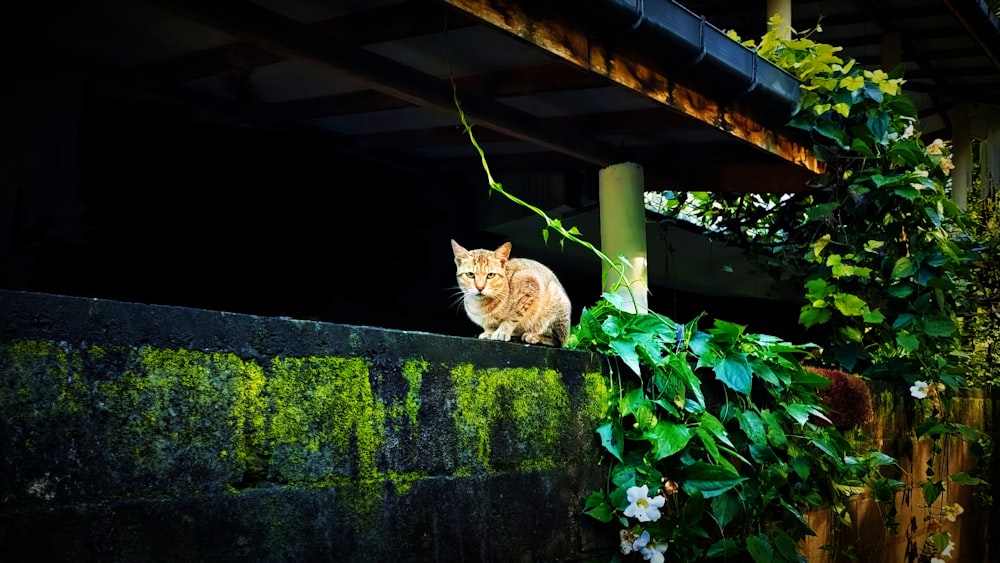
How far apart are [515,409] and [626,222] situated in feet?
8.61

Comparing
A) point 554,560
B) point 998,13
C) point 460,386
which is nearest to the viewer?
point 460,386

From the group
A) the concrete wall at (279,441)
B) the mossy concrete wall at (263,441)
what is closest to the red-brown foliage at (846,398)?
the concrete wall at (279,441)

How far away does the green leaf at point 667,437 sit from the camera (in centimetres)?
288

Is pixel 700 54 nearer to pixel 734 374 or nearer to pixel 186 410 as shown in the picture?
pixel 734 374

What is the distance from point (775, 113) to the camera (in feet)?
16.0

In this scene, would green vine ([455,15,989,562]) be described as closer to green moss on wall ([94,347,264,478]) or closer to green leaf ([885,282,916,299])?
green leaf ([885,282,916,299])

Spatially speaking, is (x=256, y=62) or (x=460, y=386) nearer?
(x=460, y=386)

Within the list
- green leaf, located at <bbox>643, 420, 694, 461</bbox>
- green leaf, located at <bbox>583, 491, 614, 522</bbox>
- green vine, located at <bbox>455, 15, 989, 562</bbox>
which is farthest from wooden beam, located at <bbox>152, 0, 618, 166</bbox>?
green leaf, located at <bbox>583, 491, 614, 522</bbox>

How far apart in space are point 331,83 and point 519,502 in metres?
2.57

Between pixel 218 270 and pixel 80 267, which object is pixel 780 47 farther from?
pixel 80 267

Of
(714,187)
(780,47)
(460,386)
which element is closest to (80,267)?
(460,386)

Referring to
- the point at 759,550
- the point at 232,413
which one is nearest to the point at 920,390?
the point at 759,550

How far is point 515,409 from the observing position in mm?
2596

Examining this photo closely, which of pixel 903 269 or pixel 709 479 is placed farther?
pixel 903 269
